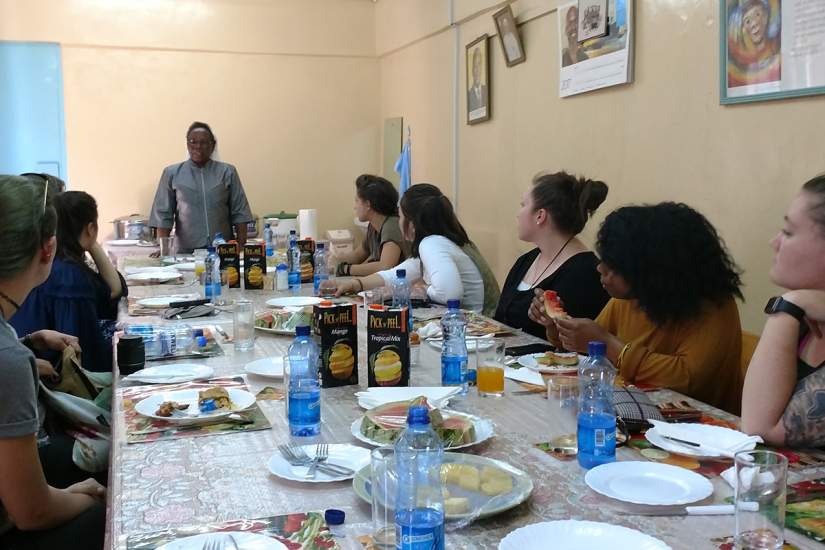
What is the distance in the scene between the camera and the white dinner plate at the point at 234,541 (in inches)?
44.6

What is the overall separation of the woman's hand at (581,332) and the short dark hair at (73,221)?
6.29ft

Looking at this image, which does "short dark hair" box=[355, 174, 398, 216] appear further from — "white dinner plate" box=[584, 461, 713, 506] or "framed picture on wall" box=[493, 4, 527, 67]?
"white dinner plate" box=[584, 461, 713, 506]

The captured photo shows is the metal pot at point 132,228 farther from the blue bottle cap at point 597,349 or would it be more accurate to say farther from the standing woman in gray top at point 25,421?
the blue bottle cap at point 597,349

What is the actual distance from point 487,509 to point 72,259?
2380mm

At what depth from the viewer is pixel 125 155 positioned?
22.4 feet

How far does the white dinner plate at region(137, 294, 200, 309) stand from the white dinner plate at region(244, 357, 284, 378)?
3.61 ft

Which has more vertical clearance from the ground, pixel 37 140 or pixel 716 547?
pixel 37 140

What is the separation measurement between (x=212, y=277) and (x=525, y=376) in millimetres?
1788

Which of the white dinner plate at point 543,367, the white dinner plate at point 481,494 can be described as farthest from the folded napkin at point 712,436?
the white dinner plate at point 543,367

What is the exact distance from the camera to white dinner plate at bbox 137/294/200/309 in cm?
321

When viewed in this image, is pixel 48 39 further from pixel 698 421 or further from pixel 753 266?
pixel 698 421

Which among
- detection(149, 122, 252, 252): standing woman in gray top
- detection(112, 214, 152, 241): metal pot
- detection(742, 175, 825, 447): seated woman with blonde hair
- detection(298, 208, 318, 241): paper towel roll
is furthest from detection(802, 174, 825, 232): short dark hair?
detection(112, 214, 152, 241): metal pot

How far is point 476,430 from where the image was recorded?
162cm

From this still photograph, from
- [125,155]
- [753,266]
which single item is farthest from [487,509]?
[125,155]
